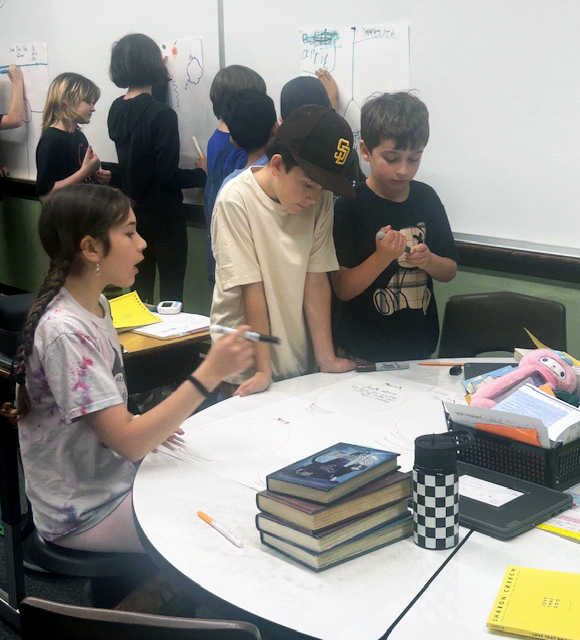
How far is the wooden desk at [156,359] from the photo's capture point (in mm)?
2396

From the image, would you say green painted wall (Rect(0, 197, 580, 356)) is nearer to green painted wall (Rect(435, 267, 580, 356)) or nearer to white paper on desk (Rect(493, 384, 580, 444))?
green painted wall (Rect(435, 267, 580, 356))

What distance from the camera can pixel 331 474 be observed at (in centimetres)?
117

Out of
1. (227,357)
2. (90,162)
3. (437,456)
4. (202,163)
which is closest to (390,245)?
(227,357)

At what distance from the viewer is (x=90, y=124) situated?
4.80 m

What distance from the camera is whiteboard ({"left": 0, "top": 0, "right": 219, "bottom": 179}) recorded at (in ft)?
12.8

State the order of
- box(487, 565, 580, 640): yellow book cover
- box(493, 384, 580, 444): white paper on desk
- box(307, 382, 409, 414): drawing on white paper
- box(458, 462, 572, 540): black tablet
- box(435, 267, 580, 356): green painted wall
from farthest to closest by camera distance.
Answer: box(435, 267, 580, 356): green painted wall → box(307, 382, 409, 414): drawing on white paper → box(493, 384, 580, 444): white paper on desk → box(458, 462, 572, 540): black tablet → box(487, 565, 580, 640): yellow book cover

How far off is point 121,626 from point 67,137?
3.85 meters

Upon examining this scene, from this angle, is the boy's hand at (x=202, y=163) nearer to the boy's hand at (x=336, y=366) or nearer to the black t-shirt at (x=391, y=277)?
the black t-shirt at (x=391, y=277)

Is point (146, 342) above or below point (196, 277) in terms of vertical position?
above

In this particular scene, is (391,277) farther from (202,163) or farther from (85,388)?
(202,163)

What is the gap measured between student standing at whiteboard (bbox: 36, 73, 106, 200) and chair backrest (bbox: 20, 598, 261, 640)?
366 centimetres

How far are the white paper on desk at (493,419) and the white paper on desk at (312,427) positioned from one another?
5.2 inches

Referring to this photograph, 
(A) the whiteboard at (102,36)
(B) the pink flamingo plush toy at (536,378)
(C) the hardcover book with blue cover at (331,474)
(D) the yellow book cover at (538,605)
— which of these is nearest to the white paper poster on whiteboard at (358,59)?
(A) the whiteboard at (102,36)

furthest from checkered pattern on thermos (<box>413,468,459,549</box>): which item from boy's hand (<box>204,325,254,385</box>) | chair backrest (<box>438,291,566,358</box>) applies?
chair backrest (<box>438,291,566,358</box>)
